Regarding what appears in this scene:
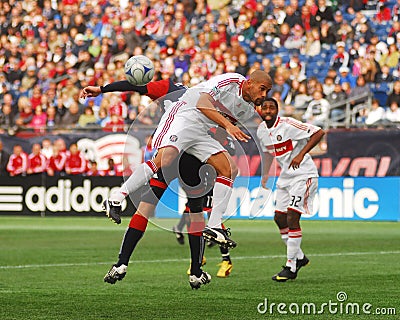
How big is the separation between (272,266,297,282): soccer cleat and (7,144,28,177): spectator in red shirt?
1320 centimetres

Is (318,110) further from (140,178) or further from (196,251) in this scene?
(140,178)

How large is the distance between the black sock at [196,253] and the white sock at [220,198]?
31cm

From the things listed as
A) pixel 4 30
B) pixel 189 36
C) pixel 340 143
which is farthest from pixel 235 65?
pixel 4 30

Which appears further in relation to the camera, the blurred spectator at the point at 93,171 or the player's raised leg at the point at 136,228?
the blurred spectator at the point at 93,171

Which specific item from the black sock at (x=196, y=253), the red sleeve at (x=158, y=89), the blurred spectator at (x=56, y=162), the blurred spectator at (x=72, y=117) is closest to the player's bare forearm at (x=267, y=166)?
the black sock at (x=196, y=253)

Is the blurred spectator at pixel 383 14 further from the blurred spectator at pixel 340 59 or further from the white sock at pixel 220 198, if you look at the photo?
the white sock at pixel 220 198

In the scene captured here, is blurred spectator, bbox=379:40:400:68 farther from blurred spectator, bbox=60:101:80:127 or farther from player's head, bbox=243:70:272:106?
player's head, bbox=243:70:272:106

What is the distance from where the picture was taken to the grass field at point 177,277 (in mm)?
8227

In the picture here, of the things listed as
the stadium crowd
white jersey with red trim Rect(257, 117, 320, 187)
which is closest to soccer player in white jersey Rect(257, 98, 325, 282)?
white jersey with red trim Rect(257, 117, 320, 187)

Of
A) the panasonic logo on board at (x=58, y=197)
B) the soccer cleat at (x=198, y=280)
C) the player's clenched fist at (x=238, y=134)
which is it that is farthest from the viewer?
the panasonic logo on board at (x=58, y=197)

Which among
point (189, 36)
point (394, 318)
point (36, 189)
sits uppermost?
point (189, 36)

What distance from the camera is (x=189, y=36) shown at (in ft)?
89.0

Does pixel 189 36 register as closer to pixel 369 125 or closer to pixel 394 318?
pixel 369 125

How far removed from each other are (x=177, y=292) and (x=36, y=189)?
13729 mm
